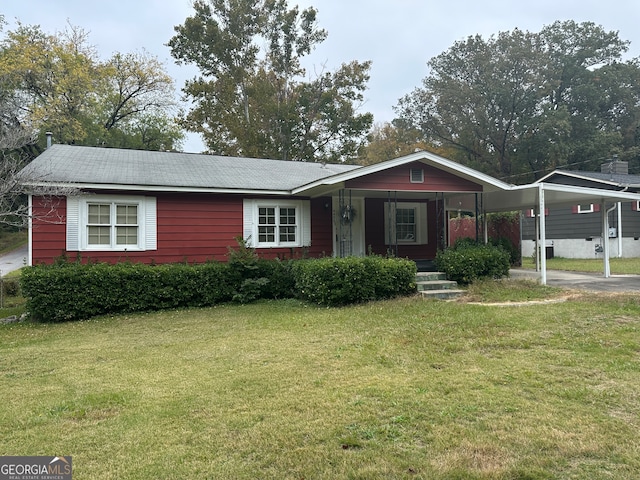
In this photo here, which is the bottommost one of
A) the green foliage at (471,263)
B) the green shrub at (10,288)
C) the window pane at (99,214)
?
the green shrub at (10,288)

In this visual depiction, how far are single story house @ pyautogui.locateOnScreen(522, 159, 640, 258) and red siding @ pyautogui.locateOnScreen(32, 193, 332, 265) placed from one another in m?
15.4

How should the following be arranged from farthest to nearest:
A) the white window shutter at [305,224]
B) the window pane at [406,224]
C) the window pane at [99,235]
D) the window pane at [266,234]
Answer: the window pane at [406,224] → the white window shutter at [305,224] → the window pane at [266,234] → the window pane at [99,235]

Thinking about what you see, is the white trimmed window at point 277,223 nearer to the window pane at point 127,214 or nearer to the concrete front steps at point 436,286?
the window pane at point 127,214

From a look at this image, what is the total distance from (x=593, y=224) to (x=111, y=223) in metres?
21.4

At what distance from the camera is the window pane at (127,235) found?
10.5 meters

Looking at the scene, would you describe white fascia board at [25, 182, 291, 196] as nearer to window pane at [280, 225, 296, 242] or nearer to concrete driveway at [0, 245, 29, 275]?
window pane at [280, 225, 296, 242]

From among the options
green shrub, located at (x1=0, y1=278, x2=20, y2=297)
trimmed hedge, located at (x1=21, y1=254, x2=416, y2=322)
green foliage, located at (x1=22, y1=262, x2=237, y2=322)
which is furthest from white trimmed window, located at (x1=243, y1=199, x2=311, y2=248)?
green shrub, located at (x1=0, y1=278, x2=20, y2=297)

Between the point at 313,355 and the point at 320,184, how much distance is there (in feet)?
18.1

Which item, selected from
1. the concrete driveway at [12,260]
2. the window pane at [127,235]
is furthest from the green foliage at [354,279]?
the concrete driveway at [12,260]

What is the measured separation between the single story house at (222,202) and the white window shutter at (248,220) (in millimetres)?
28

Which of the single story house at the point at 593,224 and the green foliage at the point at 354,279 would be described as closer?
the green foliage at the point at 354,279

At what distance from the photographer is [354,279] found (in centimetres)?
952

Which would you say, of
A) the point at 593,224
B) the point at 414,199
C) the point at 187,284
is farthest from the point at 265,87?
the point at 187,284

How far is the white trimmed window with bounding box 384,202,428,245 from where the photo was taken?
13.9m
